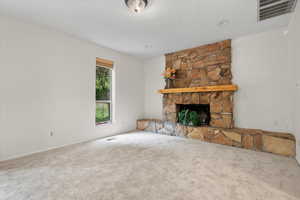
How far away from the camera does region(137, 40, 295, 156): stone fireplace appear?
284 centimetres

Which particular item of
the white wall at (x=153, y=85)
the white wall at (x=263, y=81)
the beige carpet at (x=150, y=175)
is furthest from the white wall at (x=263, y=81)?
the white wall at (x=153, y=85)

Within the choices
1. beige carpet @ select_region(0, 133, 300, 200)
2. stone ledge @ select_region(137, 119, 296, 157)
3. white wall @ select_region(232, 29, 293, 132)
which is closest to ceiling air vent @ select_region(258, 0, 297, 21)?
white wall @ select_region(232, 29, 293, 132)

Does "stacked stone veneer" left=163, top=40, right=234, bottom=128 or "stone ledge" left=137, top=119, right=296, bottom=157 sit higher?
"stacked stone veneer" left=163, top=40, right=234, bottom=128

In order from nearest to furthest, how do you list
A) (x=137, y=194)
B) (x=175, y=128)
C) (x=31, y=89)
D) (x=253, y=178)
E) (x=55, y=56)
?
1. (x=137, y=194)
2. (x=253, y=178)
3. (x=31, y=89)
4. (x=55, y=56)
5. (x=175, y=128)

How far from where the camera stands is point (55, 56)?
3.02 meters

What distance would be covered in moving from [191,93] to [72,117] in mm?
3284

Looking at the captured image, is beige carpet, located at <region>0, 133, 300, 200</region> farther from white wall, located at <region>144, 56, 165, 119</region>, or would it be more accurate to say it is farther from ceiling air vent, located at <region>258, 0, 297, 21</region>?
ceiling air vent, located at <region>258, 0, 297, 21</region>

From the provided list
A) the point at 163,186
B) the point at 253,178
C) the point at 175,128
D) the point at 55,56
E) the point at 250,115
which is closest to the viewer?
the point at 163,186

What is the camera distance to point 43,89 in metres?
2.84

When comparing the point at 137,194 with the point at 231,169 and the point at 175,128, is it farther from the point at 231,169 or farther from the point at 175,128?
the point at 175,128

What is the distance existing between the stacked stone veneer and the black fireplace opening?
280mm

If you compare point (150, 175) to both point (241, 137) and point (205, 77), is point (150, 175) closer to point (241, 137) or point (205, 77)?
point (241, 137)

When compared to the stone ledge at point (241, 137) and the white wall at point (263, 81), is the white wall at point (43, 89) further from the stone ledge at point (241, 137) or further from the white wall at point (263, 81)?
the white wall at point (263, 81)

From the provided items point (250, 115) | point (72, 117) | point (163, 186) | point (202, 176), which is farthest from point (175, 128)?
point (72, 117)
